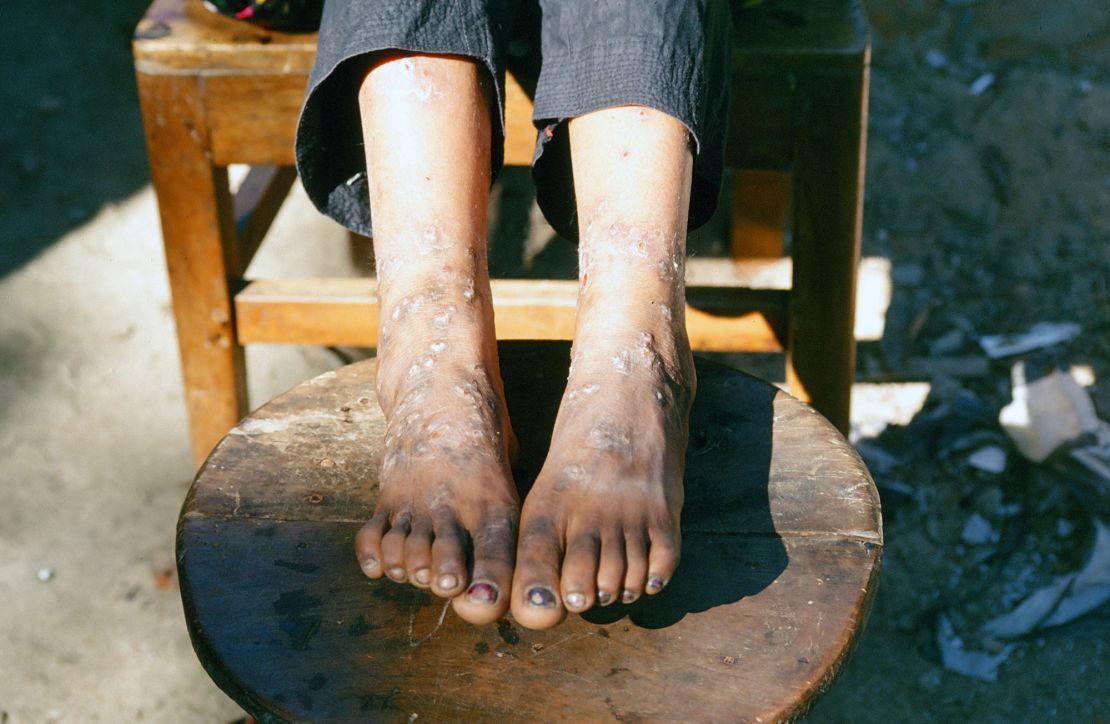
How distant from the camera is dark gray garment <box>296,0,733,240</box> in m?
1.03

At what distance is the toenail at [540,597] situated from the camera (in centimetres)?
81

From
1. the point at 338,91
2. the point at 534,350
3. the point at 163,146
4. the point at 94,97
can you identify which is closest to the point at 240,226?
the point at 163,146

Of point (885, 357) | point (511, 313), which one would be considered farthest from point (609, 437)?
point (885, 357)

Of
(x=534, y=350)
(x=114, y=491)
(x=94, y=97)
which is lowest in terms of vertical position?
(x=114, y=491)

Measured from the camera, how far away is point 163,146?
1.42 metres

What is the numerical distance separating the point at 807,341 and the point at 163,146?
2.97 feet

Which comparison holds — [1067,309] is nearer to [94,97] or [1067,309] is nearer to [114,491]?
[114,491]

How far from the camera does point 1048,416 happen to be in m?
1.79

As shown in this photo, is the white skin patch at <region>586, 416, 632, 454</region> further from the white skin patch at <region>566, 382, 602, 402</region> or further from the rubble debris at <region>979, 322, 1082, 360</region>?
the rubble debris at <region>979, 322, 1082, 360</region>

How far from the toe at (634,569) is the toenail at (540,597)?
0.06m

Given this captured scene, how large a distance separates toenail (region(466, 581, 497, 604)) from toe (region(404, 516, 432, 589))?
0.12 feet

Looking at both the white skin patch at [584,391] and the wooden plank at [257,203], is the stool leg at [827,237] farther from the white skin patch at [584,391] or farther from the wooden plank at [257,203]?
the wooden plank at [257,203]

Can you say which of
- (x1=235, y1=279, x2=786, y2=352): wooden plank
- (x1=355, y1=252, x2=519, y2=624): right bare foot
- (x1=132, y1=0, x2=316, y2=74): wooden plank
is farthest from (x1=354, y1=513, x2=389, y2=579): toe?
(x1=132, y1=0, x2=316, y2=74): wooden plank

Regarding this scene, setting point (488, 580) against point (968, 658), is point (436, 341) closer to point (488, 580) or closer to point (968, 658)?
point (488, 580)
